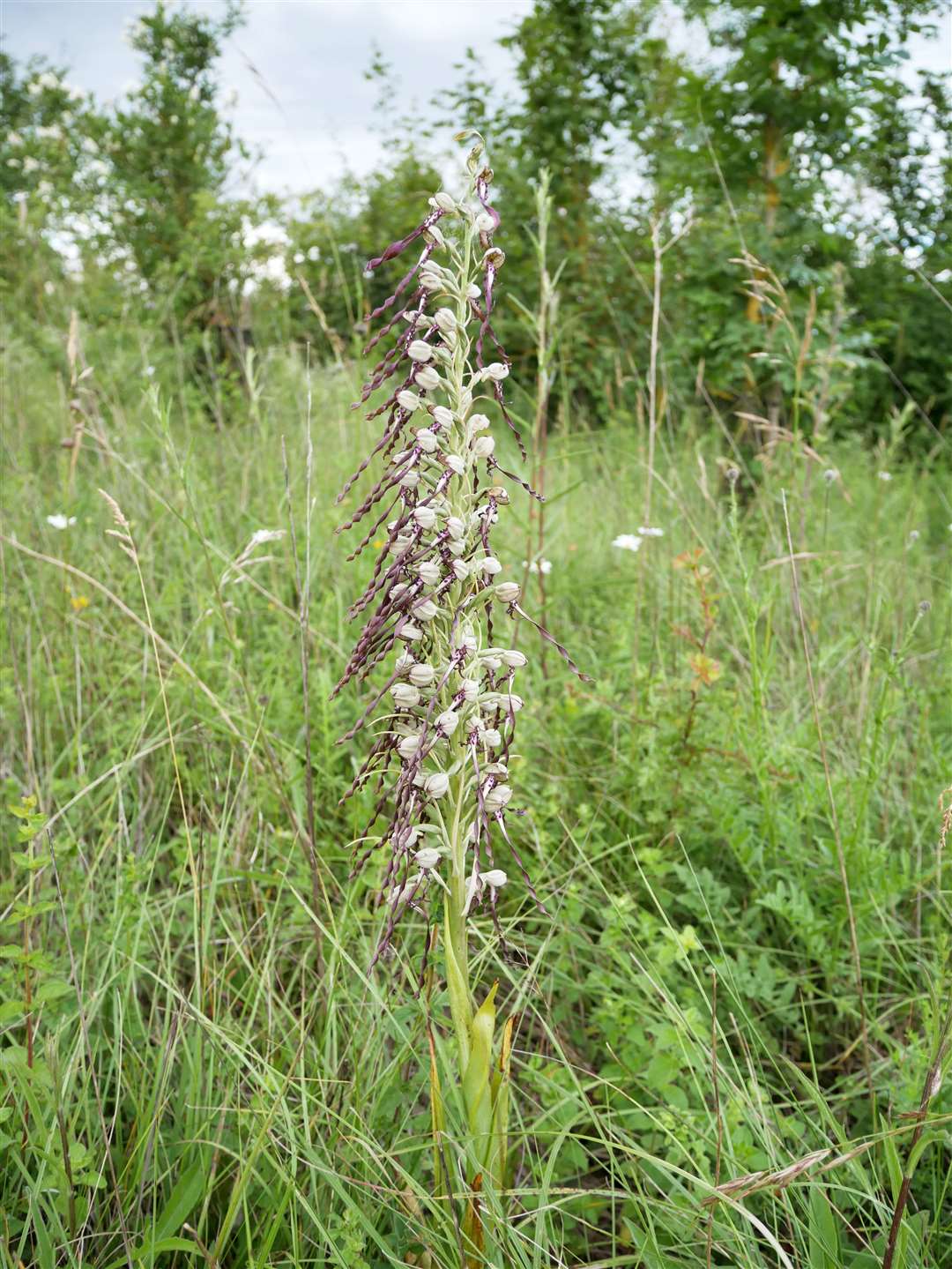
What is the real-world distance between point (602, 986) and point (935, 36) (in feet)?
20.3

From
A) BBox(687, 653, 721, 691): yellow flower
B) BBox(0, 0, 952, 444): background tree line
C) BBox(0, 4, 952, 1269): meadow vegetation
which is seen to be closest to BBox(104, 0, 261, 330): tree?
BBox(0, 0, 952, 444): background tree line

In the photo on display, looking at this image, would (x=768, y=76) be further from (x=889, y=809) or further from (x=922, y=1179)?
(x=922, y=1179)

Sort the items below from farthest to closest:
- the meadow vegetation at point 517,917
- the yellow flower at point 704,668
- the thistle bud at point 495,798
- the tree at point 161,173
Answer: the tree at point 161,173
the yellow flower at point 704,668
the meadow vegetation at point 517,917
the thistle bud at point 495,798

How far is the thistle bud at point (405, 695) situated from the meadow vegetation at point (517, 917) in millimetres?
332

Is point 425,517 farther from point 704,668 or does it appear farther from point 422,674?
point 704,668

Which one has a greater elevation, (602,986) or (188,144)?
(188,144)

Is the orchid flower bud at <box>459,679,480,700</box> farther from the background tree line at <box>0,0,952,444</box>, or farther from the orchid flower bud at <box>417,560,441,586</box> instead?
the background tree line at <box>0,0,952,444</box>

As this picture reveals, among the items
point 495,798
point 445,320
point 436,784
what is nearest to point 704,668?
point 495,798

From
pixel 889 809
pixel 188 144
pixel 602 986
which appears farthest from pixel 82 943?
pixel 188 144

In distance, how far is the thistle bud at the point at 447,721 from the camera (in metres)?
1.18

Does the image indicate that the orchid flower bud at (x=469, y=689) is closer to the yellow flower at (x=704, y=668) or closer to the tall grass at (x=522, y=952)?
the tall grass at (x=522, y=952)

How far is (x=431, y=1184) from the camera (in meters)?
1.50

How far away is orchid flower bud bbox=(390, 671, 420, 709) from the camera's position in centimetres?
121

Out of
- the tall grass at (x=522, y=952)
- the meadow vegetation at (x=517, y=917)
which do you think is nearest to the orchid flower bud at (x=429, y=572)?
the meadow vegetation at (x=517, y=917)
